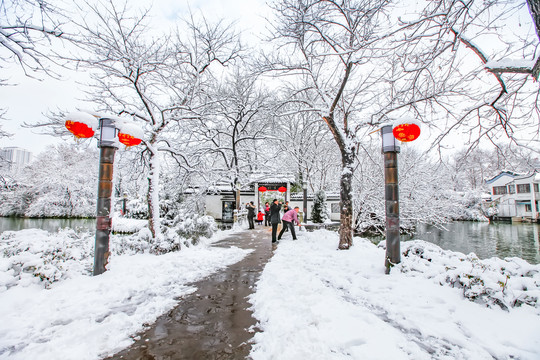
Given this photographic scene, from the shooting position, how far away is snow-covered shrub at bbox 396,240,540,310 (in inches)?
120

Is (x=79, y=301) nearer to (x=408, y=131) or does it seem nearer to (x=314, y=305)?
(x=314, y=305)

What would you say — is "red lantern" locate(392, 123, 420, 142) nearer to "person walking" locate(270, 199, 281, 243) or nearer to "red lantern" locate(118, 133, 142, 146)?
"red lantern" locate(118, 133, 142, 146)

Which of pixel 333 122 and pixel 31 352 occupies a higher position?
pixel 333 122

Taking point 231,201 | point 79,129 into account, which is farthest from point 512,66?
point 231,201

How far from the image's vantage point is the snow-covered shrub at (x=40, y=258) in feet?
13.2

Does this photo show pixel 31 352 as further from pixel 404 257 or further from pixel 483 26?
pixel 483 26

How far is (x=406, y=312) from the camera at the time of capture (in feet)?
10.3

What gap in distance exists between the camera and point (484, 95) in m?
5.11

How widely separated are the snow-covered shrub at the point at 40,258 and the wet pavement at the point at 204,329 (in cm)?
245

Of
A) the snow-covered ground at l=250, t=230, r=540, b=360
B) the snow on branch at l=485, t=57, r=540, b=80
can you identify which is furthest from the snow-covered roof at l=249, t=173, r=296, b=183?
the snow on branch at l=485, t=57, r=540, b=80

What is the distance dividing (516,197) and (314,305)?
47.5 metres

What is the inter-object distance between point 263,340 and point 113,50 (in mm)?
9105

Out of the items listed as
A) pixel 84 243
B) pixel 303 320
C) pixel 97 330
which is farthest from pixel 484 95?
pixel 84 243

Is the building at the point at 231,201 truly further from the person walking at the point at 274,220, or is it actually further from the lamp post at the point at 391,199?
the lamp post at the point at 391,199
